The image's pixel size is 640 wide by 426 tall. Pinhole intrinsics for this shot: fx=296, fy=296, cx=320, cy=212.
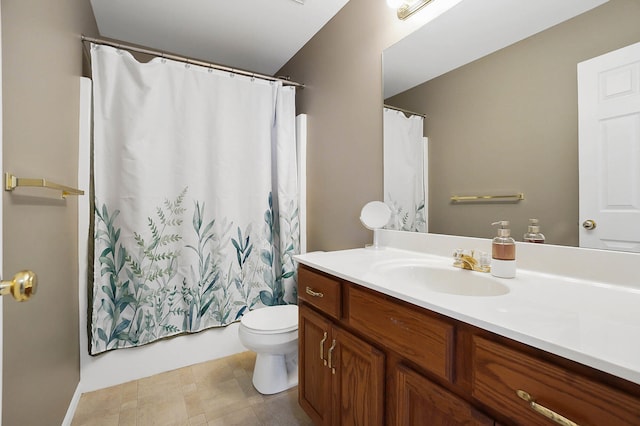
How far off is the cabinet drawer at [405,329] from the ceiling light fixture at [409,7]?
131 centimetres

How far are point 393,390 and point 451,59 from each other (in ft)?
4.41

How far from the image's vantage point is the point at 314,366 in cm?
128

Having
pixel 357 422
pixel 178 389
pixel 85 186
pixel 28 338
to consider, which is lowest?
pixel 178 389

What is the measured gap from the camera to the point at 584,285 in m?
0.88

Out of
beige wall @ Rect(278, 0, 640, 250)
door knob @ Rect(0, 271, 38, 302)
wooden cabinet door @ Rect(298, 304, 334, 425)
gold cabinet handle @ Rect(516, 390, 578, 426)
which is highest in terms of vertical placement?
beige wall @ Rect(278, 0, 640, 250)

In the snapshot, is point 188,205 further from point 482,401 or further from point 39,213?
point 482,401

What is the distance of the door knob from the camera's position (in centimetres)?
57

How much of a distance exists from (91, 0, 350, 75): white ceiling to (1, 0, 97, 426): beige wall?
400 mm

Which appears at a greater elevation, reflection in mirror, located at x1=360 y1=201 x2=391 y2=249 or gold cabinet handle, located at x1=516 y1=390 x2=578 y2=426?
reflection in mirror, located at x1=360 y1=201 x2=391 y2=249

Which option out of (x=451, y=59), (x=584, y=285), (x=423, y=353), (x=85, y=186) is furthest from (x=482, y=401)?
(x=85, y=186)

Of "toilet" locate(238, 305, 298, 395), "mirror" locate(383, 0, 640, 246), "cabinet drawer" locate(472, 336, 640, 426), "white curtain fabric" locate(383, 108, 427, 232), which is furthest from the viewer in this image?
"toilet" locate(238, 305, 298, 395)

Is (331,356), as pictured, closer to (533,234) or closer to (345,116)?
(533,234)

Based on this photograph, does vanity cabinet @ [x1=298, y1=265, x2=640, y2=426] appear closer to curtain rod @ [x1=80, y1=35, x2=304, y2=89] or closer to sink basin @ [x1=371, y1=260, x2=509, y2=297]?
sink basin @ [x1=371, y1=260, x2=509, y2=297]

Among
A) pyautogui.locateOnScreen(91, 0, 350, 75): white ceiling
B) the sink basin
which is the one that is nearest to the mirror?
the sink basin
